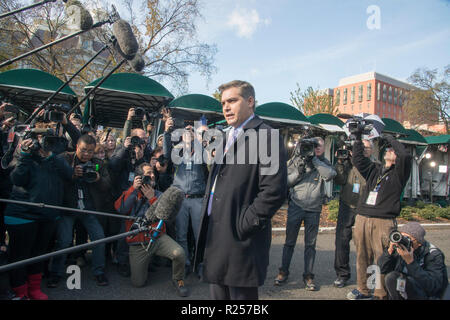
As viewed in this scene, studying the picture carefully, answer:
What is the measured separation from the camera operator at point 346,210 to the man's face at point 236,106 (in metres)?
2.68

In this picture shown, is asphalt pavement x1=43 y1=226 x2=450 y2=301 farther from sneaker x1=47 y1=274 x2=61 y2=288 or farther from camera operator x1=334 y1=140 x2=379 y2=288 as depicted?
camera operator x1=334 y1=140 x2=379 y2=288

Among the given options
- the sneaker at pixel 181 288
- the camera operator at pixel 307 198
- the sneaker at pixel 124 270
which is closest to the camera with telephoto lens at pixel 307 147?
the camera operator at pixel 307 198

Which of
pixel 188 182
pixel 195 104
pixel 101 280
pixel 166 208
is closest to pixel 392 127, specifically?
pixel 195 104

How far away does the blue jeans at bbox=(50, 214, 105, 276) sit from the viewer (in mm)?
3941

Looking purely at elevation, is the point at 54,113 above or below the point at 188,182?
above

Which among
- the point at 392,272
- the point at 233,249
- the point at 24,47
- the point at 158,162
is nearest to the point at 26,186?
the point at 158,162

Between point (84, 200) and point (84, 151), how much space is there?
0.68m

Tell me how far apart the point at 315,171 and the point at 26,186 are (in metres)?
3.77

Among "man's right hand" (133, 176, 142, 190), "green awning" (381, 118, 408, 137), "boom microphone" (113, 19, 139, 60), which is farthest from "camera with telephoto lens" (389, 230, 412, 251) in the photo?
"green awning" (381, 118, 408, 137)

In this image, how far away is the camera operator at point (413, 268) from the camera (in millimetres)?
3035

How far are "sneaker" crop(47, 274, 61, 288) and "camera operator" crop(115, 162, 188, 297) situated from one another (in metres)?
0.92

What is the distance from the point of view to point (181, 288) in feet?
12.8

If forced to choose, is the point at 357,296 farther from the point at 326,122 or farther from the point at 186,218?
the point at 326,122
